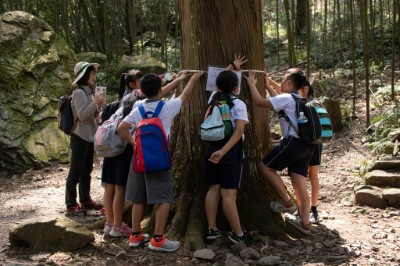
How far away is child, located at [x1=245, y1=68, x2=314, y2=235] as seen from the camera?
4707 millimetres

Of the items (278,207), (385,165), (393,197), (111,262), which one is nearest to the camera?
(111,262)

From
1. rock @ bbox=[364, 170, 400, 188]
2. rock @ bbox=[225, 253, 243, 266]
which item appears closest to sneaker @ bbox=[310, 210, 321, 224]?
rock @ bbox=[225, 253, 243, 266]

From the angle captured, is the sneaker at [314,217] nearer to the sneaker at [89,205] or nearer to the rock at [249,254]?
the rock at [249,254]

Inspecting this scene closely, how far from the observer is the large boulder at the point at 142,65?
14.1 m

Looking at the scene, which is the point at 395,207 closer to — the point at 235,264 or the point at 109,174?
the point at 235,264

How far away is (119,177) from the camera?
4.79m

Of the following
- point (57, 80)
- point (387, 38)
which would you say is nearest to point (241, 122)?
point (57, 80)

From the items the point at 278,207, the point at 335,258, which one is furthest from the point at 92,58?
the point at 335,258

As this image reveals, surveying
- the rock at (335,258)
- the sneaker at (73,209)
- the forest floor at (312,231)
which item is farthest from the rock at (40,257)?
the rock at (335,258)

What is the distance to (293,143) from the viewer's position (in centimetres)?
477

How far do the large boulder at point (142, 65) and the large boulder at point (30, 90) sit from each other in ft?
10.9

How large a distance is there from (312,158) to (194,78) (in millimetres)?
1637

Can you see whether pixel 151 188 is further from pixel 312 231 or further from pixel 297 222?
pixel 312 231

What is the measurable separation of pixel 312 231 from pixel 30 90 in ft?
21.7
